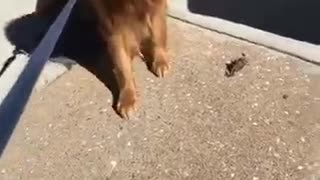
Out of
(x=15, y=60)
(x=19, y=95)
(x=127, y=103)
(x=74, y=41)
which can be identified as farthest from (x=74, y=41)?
(x=19, y=95)

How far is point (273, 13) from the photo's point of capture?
139 inches

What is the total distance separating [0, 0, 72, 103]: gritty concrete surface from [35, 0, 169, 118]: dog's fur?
0.21m

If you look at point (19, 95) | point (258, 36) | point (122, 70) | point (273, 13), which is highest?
point (19, 95)

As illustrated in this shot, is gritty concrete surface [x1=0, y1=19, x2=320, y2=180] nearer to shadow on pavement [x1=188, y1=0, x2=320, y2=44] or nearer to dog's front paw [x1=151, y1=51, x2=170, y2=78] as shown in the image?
dog's front paw [x1=151, y1=51, x2=170, y2=78]

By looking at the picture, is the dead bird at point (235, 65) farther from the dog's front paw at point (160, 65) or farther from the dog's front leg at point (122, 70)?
the dog's front leg at point (122, 70)

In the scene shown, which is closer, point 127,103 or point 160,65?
point 127,103

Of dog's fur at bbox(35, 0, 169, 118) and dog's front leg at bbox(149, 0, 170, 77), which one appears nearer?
dog's fur at bbox(35, 0, 169, 118)

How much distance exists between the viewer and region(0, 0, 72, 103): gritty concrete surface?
2.68m

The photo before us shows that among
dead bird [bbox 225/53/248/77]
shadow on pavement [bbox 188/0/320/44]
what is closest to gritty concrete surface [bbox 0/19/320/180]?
dead bird [bbox 225/53/248/77]

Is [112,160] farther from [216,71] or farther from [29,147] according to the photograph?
[216,71]

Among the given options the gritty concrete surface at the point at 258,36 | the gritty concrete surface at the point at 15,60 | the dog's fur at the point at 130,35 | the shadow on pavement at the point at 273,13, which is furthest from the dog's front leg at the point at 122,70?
the shadow on pavement at the point at 273,13

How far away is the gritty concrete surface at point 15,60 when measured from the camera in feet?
8.80

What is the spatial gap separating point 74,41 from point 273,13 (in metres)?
1.05

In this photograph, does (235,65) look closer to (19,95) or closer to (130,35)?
(130,35)
